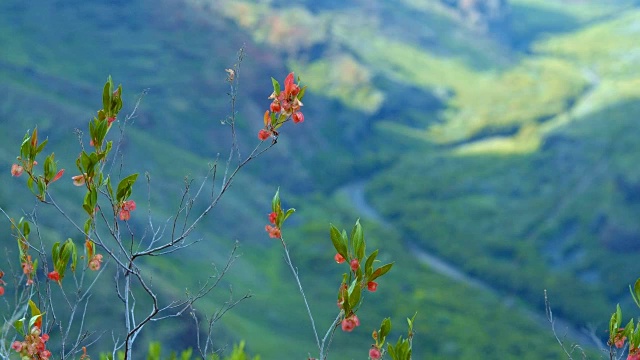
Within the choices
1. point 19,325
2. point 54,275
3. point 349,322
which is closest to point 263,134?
point 349,322

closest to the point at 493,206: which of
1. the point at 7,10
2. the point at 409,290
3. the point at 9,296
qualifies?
the point at 409,290

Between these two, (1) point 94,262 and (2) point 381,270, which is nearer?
(2) point 381,270

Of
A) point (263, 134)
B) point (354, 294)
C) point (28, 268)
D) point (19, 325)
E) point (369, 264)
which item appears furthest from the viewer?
point (28, 268)

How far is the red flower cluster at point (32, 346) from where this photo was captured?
30.0 ft

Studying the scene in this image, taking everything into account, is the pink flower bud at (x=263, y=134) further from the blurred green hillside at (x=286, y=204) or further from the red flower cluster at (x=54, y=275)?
the blurred green hillside at (x=286, y=204)

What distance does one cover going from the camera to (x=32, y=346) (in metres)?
9.31

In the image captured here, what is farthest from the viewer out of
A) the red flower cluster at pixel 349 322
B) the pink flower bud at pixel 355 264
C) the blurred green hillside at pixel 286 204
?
the blurred green hillside at pixel 286 204

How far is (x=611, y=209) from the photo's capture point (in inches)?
7052

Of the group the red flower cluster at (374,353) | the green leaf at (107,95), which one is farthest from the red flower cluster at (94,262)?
the red flower cluster at (374,353)

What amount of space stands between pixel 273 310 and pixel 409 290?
121 ft

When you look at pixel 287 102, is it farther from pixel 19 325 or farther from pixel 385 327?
pixel 19 325

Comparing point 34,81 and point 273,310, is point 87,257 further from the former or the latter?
point 34,81

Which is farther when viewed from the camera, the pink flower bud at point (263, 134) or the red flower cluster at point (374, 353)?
the pink flower bud at point (263, 134)

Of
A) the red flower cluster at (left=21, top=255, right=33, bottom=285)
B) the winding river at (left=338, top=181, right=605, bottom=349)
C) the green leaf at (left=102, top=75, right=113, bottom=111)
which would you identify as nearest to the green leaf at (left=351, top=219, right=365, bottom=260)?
the green leaf at (left=102, top=75, right=113, bottom=111)
